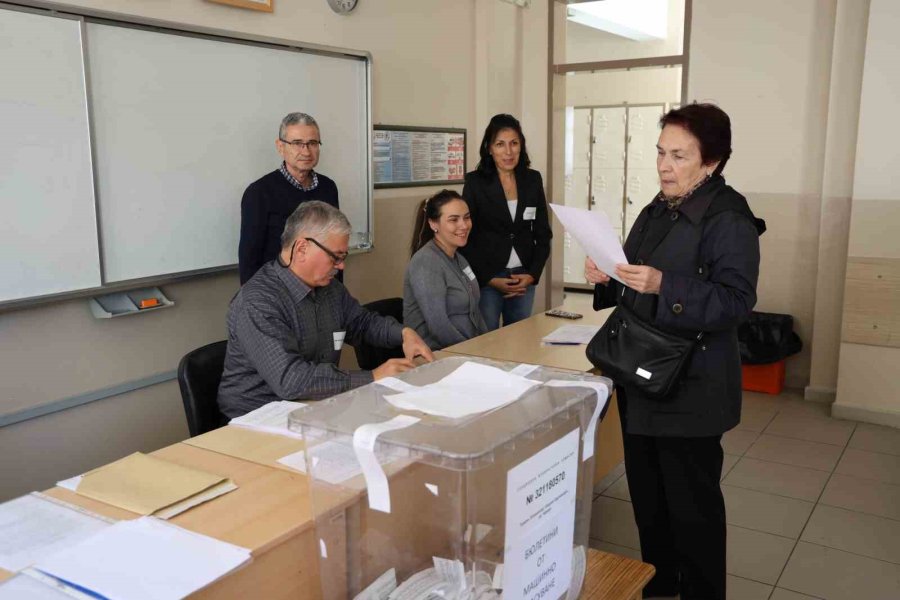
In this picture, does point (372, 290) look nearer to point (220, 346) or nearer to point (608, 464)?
point (608, 464)

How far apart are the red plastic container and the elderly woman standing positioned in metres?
2.89

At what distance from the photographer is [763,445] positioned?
13.2 feet

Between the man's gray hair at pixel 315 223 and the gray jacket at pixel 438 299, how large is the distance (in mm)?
781

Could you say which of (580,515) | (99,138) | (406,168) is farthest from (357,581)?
(406,168)

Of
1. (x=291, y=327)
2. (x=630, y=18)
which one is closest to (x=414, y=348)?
(x=291, y=327)

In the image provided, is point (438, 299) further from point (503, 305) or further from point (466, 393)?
point (466, 393)

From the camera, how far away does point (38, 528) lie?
137 centimetres

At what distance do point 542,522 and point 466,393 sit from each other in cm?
25

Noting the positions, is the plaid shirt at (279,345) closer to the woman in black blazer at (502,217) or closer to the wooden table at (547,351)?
the wooden table at (547,351)

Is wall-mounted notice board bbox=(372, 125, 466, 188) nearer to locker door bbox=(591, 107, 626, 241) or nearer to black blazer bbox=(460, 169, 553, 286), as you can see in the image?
black blazer bbox=(460, 169, 553, 286)

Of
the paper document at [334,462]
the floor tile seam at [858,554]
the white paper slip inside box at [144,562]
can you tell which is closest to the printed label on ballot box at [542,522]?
the paper document at [334,462]

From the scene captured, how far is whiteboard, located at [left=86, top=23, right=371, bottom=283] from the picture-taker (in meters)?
2.90

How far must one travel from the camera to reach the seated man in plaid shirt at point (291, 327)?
2.13 meters

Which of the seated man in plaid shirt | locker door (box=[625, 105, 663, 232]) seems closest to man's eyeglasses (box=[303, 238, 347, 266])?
the seated man in plaid shirt
